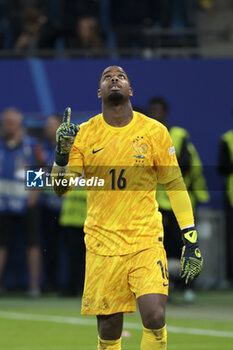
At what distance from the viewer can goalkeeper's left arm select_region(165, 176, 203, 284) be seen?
6402 millimetres

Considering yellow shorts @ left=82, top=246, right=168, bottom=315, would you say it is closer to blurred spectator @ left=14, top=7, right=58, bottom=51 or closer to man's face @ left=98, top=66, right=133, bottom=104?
man's face @ left=98, top=66, right=133, bottom=104

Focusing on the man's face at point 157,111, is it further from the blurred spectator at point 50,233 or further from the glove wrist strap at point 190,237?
the glove wrist strap at point 190,237

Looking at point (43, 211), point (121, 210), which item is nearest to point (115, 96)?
point (121, 210)

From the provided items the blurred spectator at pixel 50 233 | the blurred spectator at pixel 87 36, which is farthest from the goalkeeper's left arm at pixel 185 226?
the blurred spectator at pixel 87 36

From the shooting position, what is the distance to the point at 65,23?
15.9 meters

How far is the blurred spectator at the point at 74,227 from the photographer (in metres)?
12.8

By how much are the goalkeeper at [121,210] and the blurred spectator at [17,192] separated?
238 inches

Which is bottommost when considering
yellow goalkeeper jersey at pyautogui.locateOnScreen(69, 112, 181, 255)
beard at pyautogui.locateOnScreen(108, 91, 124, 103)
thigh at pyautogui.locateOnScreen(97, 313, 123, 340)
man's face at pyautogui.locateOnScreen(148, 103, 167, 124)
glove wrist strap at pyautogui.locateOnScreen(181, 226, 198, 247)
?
thigh at pyautogui.locateOnScreen(97, 313, 123, 340)

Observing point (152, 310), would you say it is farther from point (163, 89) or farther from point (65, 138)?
point (163, 89)

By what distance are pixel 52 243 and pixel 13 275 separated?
2.38 ft

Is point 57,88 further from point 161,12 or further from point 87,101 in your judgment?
point 161,12

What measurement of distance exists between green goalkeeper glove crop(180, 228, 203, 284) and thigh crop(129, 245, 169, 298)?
0.15 m

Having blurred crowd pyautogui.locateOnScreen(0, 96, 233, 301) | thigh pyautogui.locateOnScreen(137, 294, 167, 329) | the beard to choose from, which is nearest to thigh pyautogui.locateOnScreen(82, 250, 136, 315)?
thigh pyautogui.locateOnScreen(137, 294, 167, 329)

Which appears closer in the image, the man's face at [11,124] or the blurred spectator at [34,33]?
the man's face at [11,124]
